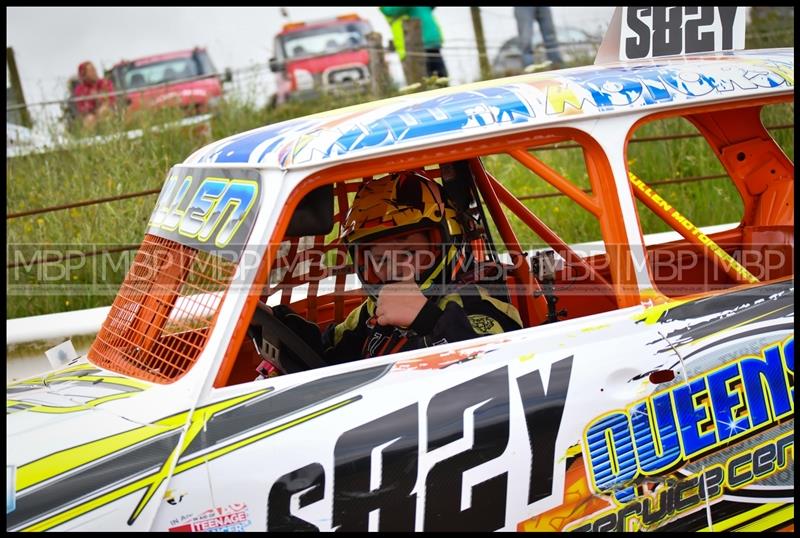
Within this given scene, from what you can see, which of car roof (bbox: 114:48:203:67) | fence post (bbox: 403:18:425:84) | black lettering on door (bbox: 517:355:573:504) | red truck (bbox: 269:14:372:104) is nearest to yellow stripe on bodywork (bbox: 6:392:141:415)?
black lettering on door (bbox: 517:355:573:504)

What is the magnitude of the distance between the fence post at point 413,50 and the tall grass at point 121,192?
2.32 metres

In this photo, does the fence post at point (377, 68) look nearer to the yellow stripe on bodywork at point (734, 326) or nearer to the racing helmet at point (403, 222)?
the racing helmet at point (403, 222)

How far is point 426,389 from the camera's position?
2.80m

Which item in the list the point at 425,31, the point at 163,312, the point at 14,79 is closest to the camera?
the point at 163,312

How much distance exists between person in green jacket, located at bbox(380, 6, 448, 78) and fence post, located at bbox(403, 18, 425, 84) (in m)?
0.07

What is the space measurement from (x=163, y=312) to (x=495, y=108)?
1.32 metres

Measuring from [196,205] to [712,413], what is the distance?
1828 mm

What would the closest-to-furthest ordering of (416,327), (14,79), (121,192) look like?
(416,327), (121,192), (14,79)

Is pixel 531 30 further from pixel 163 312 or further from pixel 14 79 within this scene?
pixel 163 312

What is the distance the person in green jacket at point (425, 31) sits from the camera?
11.5 metres

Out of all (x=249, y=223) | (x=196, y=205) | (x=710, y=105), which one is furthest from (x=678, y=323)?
(x=196, y=205)

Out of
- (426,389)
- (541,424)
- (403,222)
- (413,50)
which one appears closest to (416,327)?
(403,222)

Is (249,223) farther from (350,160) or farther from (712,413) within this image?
(712,413)

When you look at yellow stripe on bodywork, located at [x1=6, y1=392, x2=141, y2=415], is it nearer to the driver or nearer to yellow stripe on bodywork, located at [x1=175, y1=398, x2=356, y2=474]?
yellow stripe on bodywork, located at [x1=175, y1=398, x2=356, y2=474]
